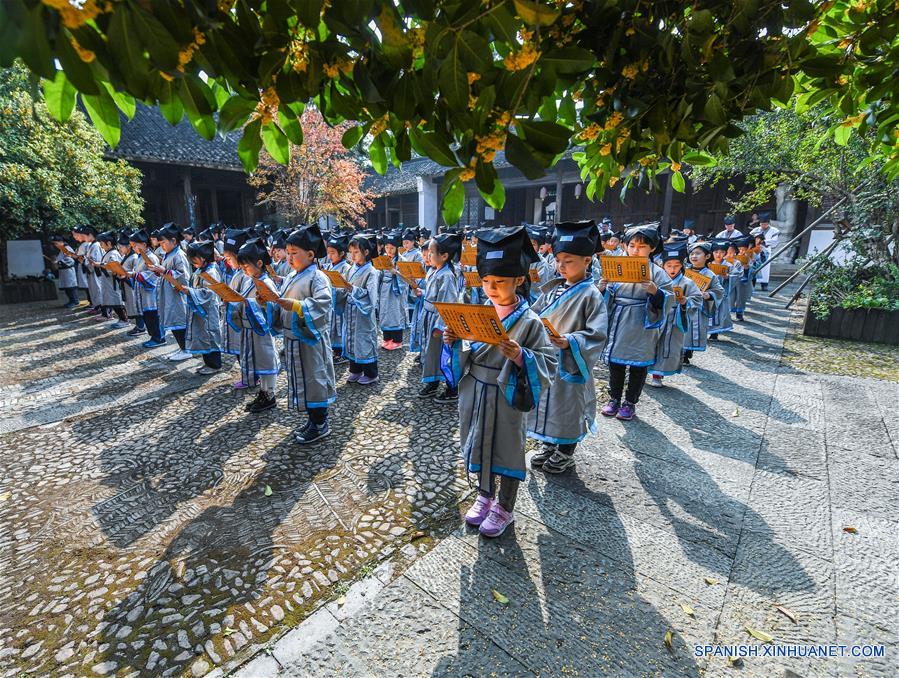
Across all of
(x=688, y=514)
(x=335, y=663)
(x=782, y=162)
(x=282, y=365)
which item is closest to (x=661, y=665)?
(x=688, y=514)

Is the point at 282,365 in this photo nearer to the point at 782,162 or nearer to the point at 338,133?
the point at 782,162

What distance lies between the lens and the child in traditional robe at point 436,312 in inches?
226

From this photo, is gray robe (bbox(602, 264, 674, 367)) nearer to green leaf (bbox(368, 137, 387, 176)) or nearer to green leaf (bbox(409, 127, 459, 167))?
green leaf (bbox(368, 137, 387, 176))

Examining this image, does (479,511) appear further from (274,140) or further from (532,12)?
(532,12)

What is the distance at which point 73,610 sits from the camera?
8.41 feet

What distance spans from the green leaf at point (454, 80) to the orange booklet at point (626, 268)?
3.27 metres

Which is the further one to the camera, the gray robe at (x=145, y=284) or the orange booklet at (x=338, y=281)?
the gray robe at (x=145, y=284)

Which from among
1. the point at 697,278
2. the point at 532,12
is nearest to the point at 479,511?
the point at 532,12

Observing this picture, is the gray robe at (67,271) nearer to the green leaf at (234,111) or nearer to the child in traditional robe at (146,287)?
the child in traditional robe at (146,287)

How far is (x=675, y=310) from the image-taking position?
556 cm

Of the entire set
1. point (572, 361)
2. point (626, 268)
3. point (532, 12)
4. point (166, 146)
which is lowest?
point (572, 361)

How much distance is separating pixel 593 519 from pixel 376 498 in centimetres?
176

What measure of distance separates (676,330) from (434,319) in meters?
3.27

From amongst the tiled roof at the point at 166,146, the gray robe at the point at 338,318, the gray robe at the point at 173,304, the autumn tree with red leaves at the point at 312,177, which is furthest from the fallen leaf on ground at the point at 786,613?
the autumn tree with red leaves at the point at 312,177
